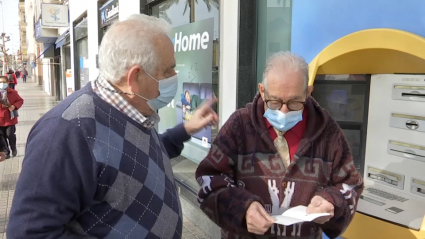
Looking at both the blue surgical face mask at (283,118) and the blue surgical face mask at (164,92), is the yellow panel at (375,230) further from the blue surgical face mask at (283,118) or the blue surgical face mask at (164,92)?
the blue surgical face mask at (164,92)

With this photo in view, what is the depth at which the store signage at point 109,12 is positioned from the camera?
680 cm

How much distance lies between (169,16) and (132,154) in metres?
4.13

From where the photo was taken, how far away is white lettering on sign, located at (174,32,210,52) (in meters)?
4.18

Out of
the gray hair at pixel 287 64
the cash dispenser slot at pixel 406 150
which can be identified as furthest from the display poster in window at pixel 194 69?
the gray hair at pixel 287 64

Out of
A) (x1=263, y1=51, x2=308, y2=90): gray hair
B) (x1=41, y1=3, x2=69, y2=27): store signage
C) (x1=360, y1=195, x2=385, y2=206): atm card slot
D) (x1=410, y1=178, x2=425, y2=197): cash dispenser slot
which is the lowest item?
(x1=360, y1=195, x2=385, y2=206): atm card slot

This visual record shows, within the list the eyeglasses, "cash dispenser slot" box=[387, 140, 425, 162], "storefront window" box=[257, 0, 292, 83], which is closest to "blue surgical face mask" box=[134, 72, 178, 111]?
the eyeglasses

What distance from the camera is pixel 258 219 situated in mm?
1521

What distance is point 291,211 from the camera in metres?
1.56

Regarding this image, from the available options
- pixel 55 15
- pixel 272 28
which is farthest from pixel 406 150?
pixel 55 15

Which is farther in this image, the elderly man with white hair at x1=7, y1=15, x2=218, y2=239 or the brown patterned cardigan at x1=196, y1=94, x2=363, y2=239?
the brown patterned cardigan at x1=196, y1=94, x2=363, y2=239

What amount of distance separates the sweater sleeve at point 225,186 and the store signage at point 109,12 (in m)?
5.49

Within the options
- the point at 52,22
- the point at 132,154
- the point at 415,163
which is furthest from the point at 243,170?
the point at 52,22

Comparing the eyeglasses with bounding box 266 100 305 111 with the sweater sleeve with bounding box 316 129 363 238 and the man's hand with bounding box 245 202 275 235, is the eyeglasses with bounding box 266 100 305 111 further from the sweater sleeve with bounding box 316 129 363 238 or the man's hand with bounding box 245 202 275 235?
the man's hand with bounding box 245 202 275 235

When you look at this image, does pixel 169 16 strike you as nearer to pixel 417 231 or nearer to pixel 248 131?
pixel 248 131
